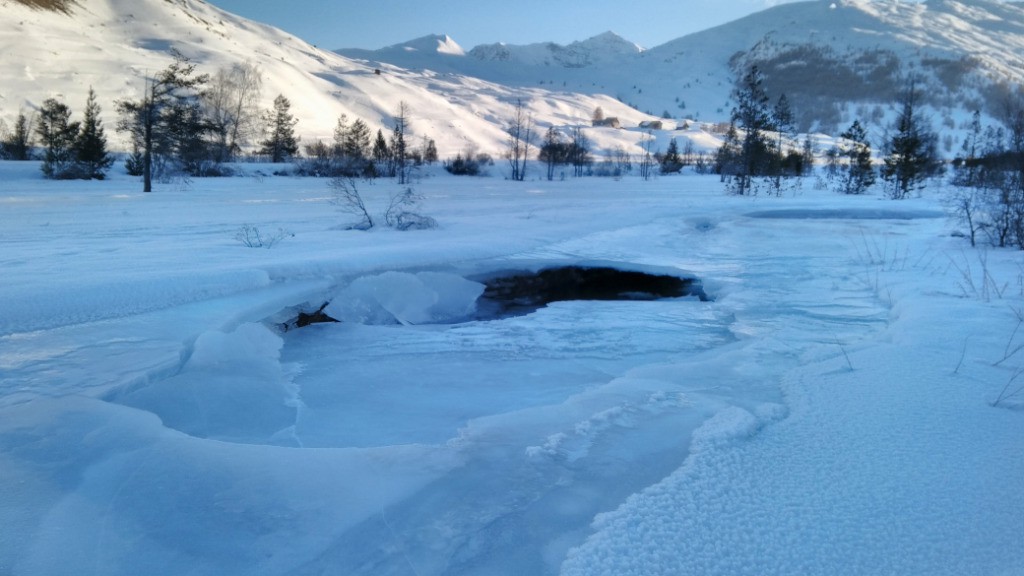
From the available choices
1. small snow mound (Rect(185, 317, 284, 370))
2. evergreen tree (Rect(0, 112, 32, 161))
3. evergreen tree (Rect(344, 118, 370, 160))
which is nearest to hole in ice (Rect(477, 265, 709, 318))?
small snow mound (Rect(185, 317, 284, 370))

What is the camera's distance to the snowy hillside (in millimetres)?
49438

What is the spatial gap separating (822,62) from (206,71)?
383ft

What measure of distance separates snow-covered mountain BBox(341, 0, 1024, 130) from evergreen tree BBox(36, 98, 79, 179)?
99.9m

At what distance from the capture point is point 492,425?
10.9ft

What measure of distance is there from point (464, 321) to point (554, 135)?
5144cm

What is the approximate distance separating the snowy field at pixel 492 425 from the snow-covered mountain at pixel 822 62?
347ft

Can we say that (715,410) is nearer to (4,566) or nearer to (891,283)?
(4,566)

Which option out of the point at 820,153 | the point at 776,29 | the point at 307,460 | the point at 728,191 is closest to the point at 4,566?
the point at 307,460

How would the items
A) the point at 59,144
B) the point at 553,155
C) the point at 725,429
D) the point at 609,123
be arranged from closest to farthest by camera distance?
the point at 725,429, the point at 59,144, the point at 553,155, the point at 609,123

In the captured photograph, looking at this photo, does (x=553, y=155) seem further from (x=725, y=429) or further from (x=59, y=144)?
(x=725, y=429)

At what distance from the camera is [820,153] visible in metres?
64.2

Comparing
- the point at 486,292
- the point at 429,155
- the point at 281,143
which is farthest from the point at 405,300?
the point at 429,155

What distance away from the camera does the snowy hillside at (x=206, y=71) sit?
162 ft

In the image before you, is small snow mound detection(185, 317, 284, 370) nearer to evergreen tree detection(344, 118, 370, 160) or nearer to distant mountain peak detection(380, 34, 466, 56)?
evergreen tree detection(344, 118, 370, 160)
